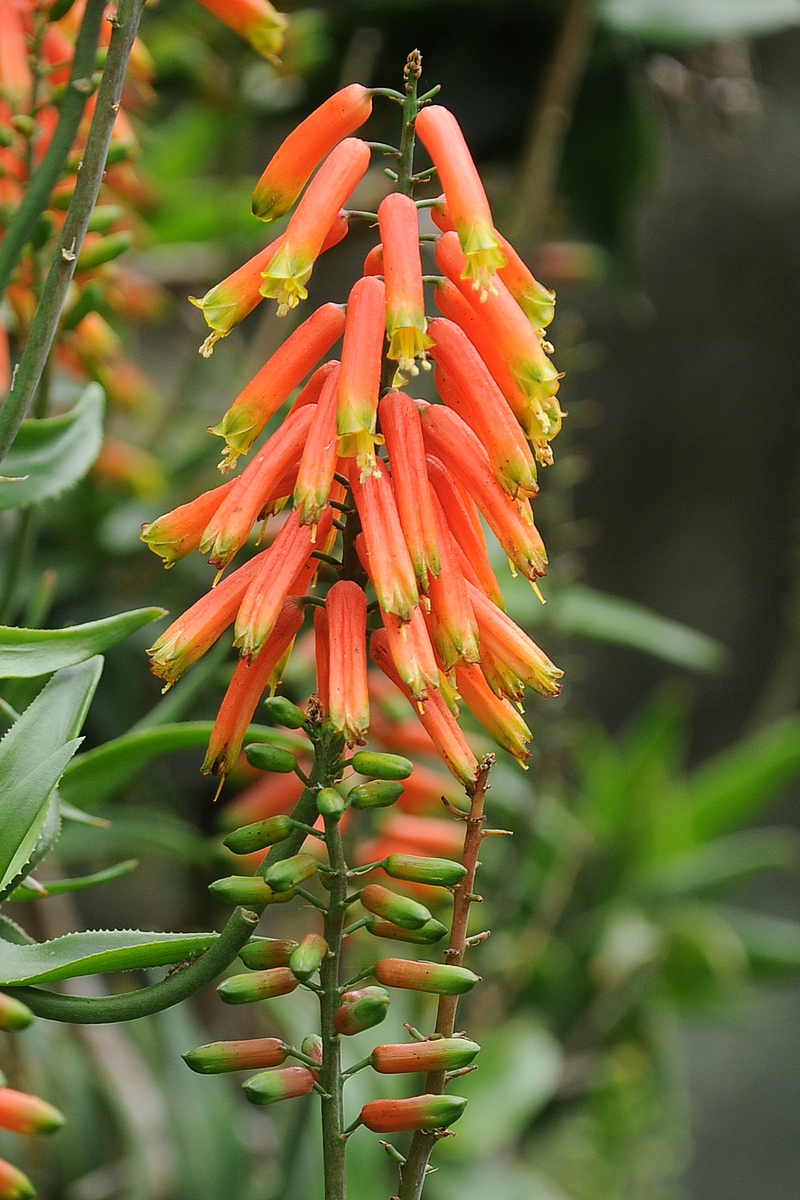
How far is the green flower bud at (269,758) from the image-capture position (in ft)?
1.35

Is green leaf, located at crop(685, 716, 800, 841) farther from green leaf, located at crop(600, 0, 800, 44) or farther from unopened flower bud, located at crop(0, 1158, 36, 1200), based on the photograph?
unopened flower bud, located at crop(0, 1158, 36, 1200)

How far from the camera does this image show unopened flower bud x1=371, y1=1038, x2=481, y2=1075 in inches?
15.6

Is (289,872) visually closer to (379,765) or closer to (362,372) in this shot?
Answer: (379,765)

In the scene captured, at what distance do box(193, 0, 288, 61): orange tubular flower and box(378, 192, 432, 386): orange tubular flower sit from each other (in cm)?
21

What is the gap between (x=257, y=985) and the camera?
0.41 m

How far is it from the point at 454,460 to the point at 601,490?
2211 mm

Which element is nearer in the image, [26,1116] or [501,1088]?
[26,1116]

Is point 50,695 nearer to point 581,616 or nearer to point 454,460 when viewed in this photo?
point 454,460

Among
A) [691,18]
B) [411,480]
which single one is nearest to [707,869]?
[691,18]

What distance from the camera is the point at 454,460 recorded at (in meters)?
0.45

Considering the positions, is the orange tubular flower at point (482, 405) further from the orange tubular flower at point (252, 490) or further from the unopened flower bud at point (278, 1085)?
the unopened flower bud at point (278, 1085)

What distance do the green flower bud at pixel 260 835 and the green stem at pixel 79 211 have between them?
0.59 ft

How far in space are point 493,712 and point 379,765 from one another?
0.19 ft

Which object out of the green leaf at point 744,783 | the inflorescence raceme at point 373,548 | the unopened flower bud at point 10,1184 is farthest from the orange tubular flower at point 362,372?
the green leaf at point 744,783
